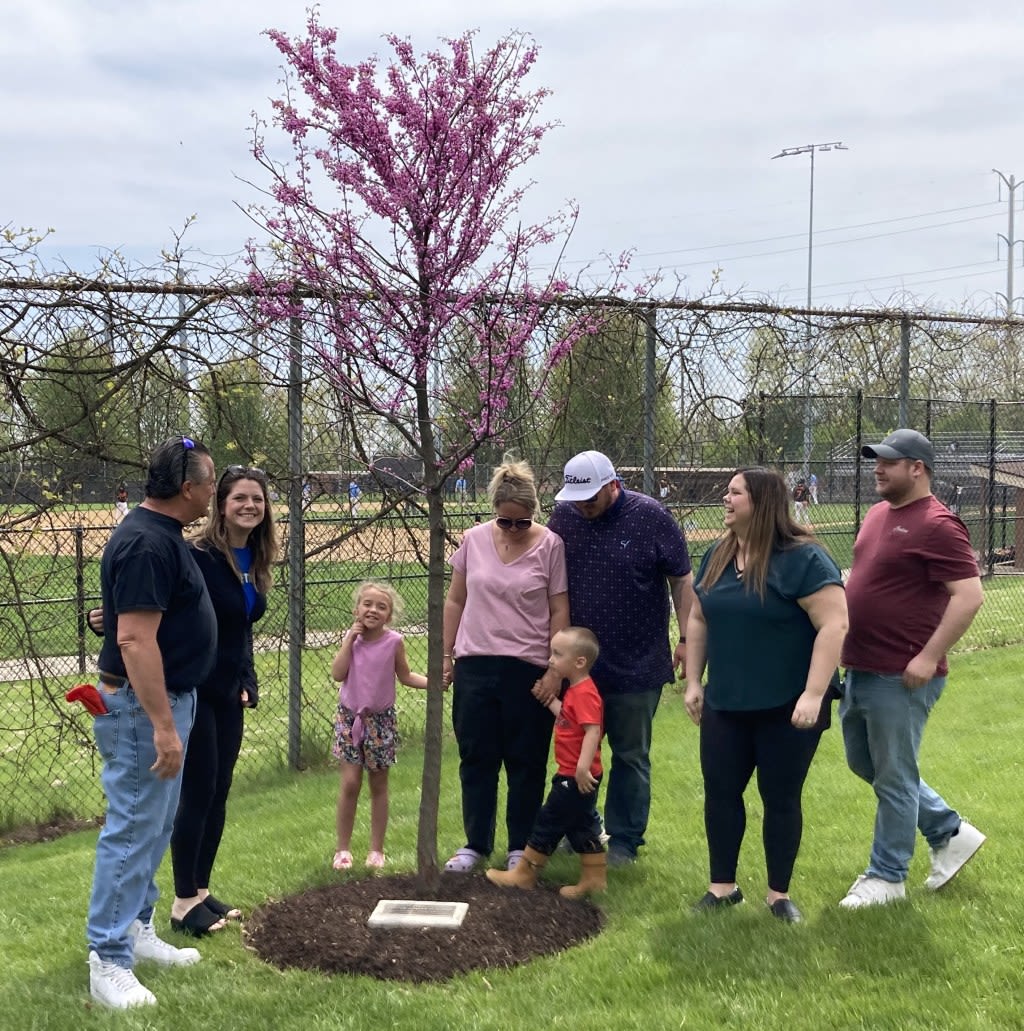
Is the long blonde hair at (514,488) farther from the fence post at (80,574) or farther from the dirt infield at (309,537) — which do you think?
the fence post at (80,574)

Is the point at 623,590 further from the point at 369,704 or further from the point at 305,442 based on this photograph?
the point at 305,442

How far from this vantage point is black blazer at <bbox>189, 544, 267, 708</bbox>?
4.32m

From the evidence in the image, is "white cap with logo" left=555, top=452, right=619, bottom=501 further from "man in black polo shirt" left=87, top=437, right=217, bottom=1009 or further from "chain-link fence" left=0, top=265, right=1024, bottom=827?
"man in black polo shirt" left=87, top=437, right=217, bottom=1009

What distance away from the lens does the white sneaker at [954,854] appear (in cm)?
456

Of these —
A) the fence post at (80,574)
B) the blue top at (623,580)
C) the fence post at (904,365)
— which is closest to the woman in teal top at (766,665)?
the blue top at (623,580)

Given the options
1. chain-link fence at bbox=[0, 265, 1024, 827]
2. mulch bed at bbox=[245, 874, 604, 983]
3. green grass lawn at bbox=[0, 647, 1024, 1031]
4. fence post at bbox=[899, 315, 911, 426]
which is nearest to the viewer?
green grass lawn at bbox=[0, 647, 1024, 1031]

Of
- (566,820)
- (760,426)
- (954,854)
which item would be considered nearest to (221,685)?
(566,820)

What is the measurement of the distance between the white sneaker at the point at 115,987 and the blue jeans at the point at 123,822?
3 cm

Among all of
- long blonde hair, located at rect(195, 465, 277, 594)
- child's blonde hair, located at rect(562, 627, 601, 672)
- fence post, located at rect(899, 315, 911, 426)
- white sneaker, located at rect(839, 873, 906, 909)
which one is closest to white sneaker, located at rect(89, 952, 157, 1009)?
long blonde hair, located at rect(195, 465, 277, 594)

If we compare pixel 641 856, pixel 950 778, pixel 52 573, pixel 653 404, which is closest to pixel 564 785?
pixel 641 856

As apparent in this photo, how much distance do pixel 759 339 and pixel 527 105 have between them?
4.93m

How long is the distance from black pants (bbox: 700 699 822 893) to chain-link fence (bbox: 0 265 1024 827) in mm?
1464

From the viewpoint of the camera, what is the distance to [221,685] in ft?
14.2

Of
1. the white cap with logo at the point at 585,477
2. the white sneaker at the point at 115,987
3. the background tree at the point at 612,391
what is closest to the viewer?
the white sneaker at the point at 115,987
